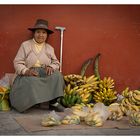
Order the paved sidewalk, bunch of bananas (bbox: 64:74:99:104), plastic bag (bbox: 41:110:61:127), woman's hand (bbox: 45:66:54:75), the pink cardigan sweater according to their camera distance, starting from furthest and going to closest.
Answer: bunch of bananas (bbox: 64:74:99:104) → the pink cardigan sweater → woman's hand (bbox: 45:66:54:75) → plastic bag (bbox: 41:110:61:127) → the paved sidewalk

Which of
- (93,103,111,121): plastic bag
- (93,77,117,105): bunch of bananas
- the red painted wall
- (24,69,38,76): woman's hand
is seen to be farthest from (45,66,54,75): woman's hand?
(93,103,111,121): plastic bag

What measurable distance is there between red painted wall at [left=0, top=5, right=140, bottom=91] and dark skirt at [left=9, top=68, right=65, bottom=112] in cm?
88

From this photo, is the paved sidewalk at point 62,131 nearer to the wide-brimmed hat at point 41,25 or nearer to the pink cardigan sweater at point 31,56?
the pink cardigan sweater at point 31,56

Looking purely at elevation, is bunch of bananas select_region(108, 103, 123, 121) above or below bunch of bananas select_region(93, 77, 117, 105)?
below

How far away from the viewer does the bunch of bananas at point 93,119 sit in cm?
486

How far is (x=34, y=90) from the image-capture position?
5.86m

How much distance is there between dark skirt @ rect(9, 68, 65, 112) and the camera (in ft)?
19.2

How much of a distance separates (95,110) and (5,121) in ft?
4.01

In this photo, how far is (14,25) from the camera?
6.77 metres

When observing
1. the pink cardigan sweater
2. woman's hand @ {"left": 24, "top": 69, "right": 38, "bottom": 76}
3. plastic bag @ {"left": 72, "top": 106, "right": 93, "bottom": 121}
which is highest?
the pink cardigan sweater

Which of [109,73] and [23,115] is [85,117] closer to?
[23,115]

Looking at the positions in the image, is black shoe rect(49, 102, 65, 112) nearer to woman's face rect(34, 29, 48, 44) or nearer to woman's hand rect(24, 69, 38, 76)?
woman's hand rect(24, 69, 38, 76)

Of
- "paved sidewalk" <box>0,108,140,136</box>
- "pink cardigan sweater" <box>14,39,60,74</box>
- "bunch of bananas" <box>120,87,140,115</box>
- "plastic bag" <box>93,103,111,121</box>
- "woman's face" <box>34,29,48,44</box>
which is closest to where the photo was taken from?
"paved sidewalk" <box>0,108,140,136</box>

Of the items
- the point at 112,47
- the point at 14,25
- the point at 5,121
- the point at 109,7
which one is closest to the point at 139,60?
the point at 112,47
